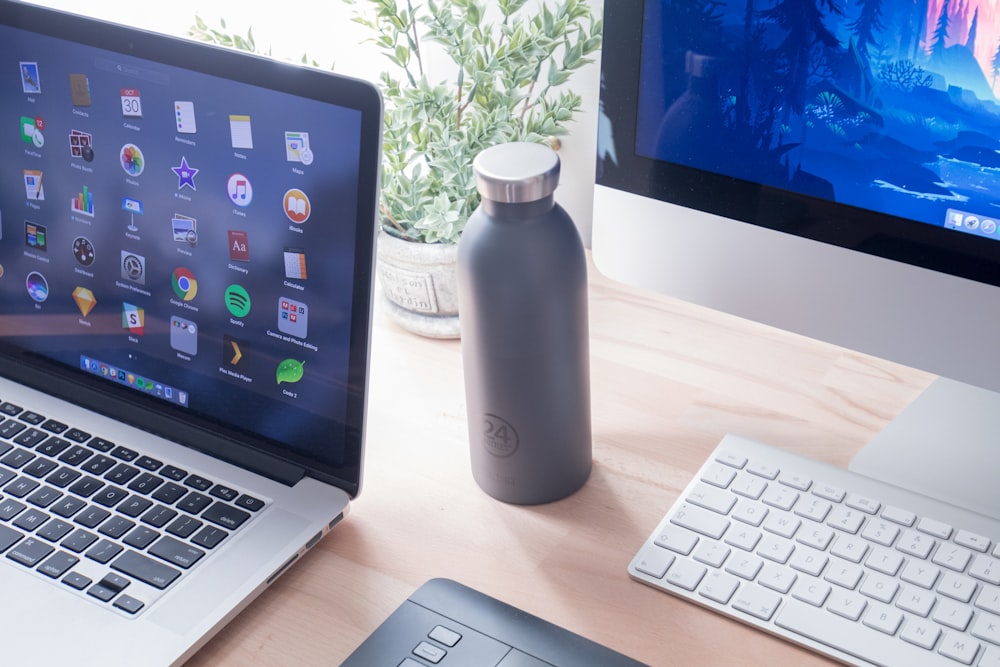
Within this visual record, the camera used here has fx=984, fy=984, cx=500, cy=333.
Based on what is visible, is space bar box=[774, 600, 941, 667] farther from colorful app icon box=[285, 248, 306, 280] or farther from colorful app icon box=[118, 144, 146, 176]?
colorful app icon box=[118, 144, 146, 176]

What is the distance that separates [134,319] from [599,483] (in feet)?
1.22

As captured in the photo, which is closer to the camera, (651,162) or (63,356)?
(651,162)

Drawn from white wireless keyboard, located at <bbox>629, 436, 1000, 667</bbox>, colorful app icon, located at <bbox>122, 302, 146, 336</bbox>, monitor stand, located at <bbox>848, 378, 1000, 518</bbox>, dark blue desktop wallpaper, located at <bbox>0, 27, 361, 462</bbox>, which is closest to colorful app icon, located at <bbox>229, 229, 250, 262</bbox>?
dark blue desktop wallpaper, located at <bbox>0, 27, 361, 462</bbox>

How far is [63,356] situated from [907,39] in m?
0.66

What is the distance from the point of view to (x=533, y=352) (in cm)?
63

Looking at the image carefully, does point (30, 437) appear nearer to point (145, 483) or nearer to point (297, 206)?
point (145, 483)

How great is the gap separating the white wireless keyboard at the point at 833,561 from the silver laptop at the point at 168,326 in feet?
0.79

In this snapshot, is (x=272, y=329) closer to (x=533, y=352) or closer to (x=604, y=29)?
(x=533, y=352)

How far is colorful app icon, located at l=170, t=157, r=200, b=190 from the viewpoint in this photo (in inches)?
27.2

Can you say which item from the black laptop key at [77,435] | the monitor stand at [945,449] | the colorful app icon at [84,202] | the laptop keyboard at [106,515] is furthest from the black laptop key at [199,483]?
the monitor stand at [945,449]

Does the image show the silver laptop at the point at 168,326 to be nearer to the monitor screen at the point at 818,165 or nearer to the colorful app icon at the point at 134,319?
the colorful app icon at the point at 134,319

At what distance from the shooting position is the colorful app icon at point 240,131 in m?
0.66

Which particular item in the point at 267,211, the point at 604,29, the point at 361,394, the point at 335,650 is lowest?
the point at 335,650

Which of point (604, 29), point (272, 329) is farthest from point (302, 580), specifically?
point (604, 29)
